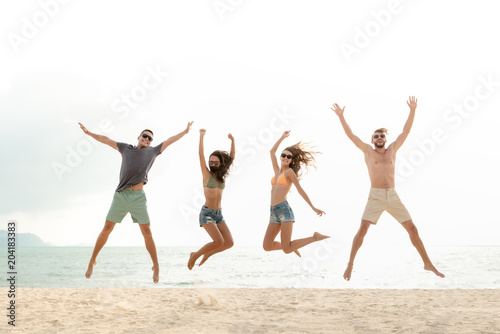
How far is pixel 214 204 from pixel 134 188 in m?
1.65

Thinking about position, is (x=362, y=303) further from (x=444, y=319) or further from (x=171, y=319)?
(x=171, y=319)

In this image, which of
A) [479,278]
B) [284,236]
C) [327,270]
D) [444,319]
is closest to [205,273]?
A: [327,270]

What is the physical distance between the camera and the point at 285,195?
9273 millimetres

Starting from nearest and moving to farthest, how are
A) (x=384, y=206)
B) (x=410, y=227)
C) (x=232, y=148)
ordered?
(x=384, y=206) → (x=410, y=227) → (x=232, y=148)

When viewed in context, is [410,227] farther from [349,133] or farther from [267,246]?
[267,246]

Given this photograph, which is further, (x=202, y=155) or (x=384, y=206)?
(x=202, y=155)

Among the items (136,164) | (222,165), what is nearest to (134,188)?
(136,164)

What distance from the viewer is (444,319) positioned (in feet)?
42.6

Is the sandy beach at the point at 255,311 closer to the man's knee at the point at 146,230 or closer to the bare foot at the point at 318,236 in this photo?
the man's knee at the point at 146,230

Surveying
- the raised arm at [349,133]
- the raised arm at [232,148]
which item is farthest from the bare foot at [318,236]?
the raised arm at [232,148]

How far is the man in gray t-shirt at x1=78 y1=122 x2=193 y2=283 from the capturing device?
860 cm

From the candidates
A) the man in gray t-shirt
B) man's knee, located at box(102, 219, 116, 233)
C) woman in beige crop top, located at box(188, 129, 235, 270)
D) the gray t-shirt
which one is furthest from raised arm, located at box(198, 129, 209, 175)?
man's knee, located at box(102, 219, 116, 233)

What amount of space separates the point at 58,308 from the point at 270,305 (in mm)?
6884

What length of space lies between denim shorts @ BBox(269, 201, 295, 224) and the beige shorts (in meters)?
1.54
